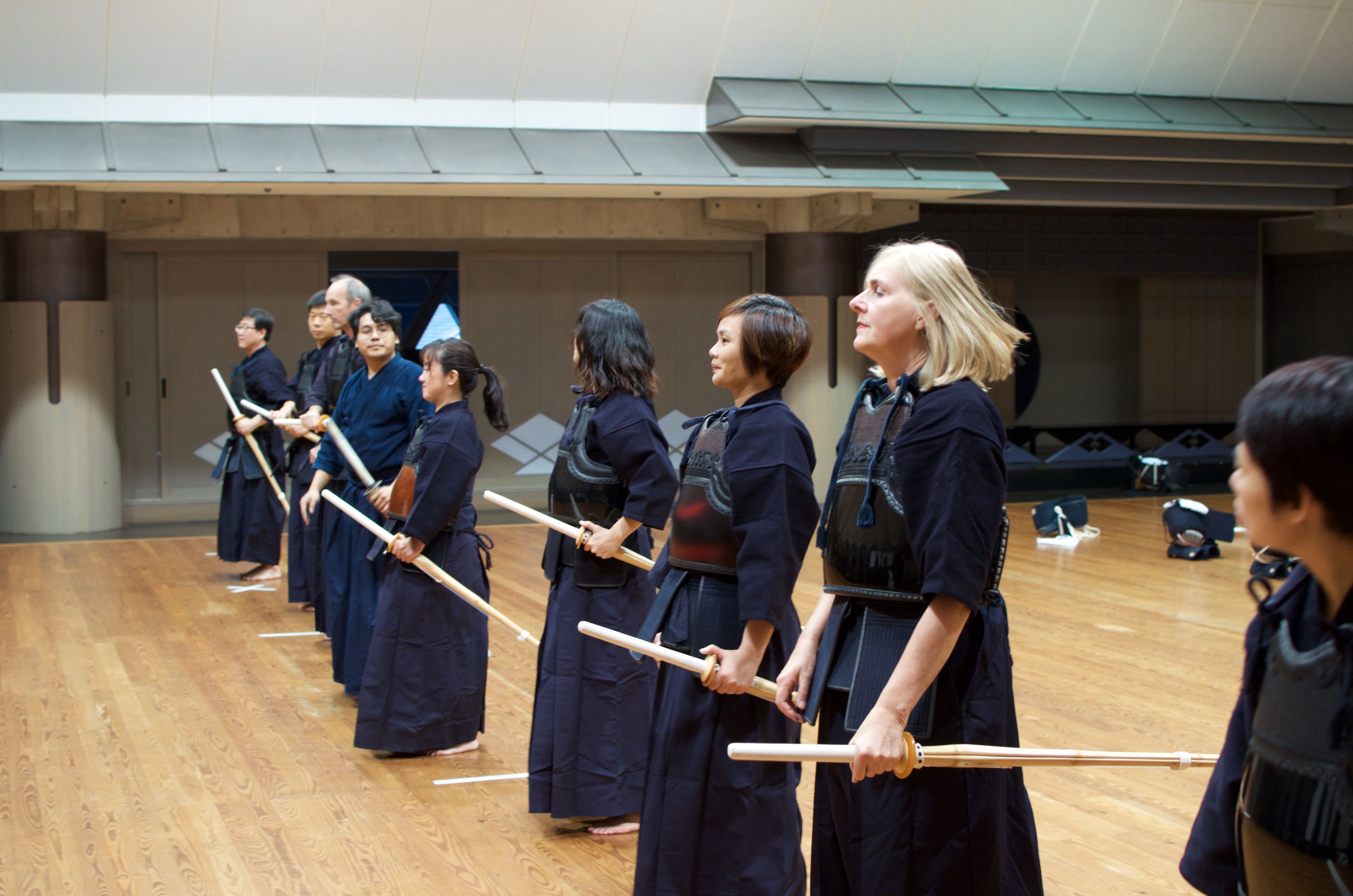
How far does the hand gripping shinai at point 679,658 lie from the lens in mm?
2465

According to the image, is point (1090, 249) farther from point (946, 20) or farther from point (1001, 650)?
point (1001, 650)

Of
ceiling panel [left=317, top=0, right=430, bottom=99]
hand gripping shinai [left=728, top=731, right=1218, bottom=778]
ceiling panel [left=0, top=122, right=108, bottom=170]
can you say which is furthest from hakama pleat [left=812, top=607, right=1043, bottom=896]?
ceiling panel [left=317, top=0, right=430, bottom=99]

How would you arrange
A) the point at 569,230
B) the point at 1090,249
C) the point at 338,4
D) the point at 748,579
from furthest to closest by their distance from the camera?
1. the point at 1090,249
2. the point at 569,230
3. the point at 338,4
4. the point at 748,579

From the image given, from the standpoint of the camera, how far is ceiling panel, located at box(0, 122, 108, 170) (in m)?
8.69

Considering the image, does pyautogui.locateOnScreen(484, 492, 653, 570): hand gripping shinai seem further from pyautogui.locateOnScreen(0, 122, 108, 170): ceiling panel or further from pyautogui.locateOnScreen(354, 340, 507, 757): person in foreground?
pyautogui.locateOnScreen(0, 122, 108, 170): ceiling panel

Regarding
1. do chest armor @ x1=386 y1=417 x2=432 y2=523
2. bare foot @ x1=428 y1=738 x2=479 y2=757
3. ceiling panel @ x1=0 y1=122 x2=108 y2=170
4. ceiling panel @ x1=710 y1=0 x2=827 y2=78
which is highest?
ceiling panel @ x1=710 y1=0 x2=827 y2=78

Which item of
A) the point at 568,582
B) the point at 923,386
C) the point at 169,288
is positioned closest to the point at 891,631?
the point at 923,386

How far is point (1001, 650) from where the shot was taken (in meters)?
2.22

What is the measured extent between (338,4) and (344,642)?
5.93 metres

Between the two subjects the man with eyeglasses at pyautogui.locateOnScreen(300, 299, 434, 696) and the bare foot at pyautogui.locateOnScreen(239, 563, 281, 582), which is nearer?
the man with eyeglasses at pyautogui.locateOnScreen(300, 299, 434, 696)

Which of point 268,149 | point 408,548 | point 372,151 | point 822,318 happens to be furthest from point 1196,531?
point 268,149

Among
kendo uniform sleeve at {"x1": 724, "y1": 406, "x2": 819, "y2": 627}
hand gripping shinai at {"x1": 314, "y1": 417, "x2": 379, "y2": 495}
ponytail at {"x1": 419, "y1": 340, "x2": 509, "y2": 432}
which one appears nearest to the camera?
kendo uniform sleeve at {"x1": 724, "y1": 406, "x2": 819, "y2": 627}

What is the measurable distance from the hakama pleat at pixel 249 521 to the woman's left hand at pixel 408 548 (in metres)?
3.86

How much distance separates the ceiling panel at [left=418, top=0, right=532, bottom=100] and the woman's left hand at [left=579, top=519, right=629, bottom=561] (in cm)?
707
